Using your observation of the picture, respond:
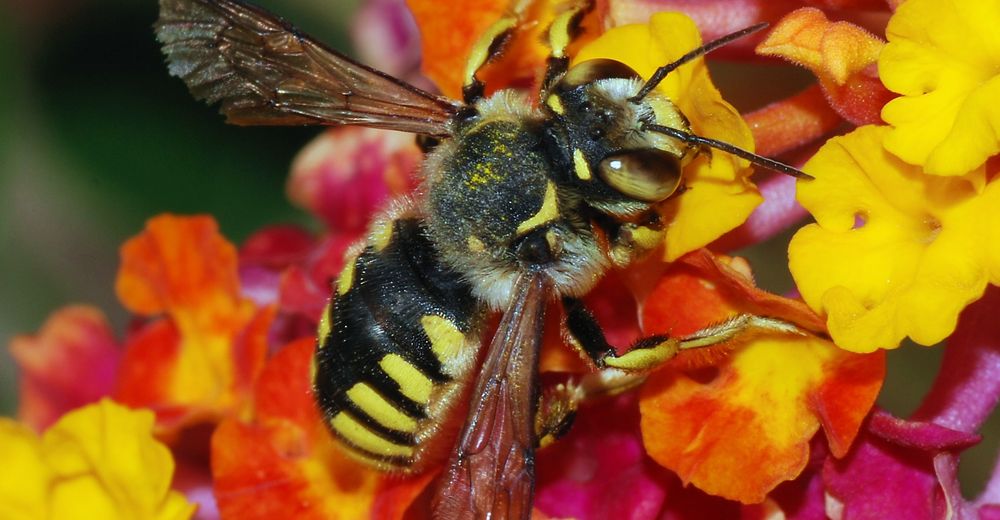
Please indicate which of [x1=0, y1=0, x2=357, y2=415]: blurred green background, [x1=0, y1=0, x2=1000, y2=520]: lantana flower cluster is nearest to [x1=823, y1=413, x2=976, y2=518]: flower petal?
[x1=0, y1=0, x2=1000, y2=520]: lantana flower cluster

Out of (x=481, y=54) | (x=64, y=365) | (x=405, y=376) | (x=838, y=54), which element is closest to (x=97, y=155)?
(x=64, y=365)

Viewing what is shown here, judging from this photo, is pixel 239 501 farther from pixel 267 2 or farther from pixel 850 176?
pixel 267 2

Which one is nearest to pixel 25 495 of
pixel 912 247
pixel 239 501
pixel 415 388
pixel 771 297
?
pixel 239 501

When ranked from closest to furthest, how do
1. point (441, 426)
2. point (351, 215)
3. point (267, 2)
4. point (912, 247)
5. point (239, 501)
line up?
point (912, 247), point (441, 426), point (239, 501), point (351, 215), point (267, 2)

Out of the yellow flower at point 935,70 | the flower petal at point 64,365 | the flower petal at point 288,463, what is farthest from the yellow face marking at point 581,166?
the flower petal at point 64,365

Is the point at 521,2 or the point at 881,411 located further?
the point at 521,2

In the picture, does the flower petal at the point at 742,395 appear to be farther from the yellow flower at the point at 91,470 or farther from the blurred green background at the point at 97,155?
the blurred green background at the point at 97,155

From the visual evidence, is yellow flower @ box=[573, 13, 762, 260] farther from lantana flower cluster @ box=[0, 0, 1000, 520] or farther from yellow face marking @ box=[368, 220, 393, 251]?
yellow face marking @ box=[368, 220, 393, 251]
